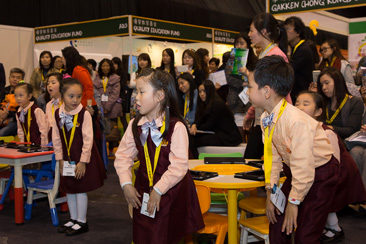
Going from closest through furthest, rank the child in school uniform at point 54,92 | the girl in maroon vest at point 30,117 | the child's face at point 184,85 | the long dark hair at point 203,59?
the child in school uniform at point 54,92, the girl in maroon vest at point 30,117, the child's face at point 184,85, the long dark hair at point 203,59

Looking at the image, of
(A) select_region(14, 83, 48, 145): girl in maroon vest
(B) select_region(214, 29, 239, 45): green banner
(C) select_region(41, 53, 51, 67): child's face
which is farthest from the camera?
(B) select_region(214, 29, 239, 45): green banner

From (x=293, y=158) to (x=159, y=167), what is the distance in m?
0.74

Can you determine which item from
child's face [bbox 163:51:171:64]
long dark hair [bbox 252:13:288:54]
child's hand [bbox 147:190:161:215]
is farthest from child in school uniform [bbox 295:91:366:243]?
child's face [bbox 163:51:171:64]

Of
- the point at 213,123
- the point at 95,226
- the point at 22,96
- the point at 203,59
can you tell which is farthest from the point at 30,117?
the point at 203,59

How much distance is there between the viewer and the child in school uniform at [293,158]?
207cm

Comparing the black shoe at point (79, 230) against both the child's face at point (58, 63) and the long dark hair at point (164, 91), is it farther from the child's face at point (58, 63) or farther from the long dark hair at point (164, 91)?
the child's face at point (58, 63)

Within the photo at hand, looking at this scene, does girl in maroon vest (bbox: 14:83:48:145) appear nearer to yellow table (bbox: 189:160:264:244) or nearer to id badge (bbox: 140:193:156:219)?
yellow table (bbox: 189:160:264:244)

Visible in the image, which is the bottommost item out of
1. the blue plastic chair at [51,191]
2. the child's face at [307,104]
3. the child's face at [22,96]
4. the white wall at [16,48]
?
the blue plastic chair at [51,191]

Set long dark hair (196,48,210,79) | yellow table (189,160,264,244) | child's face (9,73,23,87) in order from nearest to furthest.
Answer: yellow table (189,160,264,244) < long dark hair (196,48,210,79) < child's face (9,73,23,87)

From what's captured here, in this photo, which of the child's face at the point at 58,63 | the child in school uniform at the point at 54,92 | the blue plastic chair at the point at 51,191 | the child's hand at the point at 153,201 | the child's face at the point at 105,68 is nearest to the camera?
the child's hand at the point at 153,201

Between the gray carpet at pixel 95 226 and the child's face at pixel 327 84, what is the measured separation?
4.01 feet

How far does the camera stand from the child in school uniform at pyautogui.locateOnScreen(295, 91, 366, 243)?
138 inches

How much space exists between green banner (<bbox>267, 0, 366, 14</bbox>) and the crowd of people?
663mm

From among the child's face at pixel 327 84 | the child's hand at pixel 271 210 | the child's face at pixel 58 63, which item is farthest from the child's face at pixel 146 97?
the child's face at pixel 58 63
